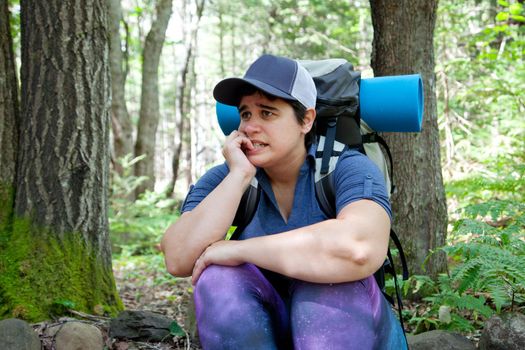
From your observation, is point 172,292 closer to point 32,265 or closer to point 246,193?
point 32,265

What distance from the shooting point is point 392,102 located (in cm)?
292

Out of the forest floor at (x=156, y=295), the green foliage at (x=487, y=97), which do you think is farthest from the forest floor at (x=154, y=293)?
the green foliage at (x=487, y=97)

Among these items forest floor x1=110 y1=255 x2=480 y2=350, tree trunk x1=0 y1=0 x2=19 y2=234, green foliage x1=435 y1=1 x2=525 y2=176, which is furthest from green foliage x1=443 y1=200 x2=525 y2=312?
green foliage x1=435 y1=1 x2=525 y2=176

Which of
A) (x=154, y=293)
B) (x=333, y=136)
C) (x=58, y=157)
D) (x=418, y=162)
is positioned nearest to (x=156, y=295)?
(x=154, y=293)

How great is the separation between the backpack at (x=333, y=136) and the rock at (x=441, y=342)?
2.65ft

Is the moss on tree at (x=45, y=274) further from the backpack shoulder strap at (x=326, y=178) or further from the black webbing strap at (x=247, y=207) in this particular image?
the backpack shoulder strap at (x=326, y=178)

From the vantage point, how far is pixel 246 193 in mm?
3008

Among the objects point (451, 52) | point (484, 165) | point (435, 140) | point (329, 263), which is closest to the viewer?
point (329, 263)

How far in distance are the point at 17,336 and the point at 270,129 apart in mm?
2208

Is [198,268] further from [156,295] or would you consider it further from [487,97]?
[487,97]

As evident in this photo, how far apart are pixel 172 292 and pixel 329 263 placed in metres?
4.70

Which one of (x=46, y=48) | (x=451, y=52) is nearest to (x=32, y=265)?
(x=46, y=48)

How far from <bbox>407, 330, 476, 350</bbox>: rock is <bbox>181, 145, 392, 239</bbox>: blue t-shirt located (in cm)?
142

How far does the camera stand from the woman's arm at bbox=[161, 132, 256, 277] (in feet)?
8.89
